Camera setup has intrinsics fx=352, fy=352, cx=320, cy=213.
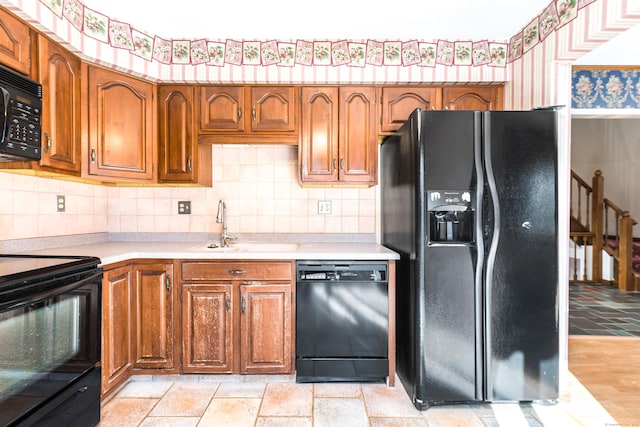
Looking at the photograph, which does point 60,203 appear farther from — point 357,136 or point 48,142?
point 357,136

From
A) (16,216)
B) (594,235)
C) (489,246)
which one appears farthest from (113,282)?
(594,235)

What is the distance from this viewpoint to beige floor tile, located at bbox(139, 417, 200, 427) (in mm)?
1837

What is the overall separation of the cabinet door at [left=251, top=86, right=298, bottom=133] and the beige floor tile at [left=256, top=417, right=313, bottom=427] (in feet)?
5.97

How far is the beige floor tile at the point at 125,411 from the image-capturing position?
1866 mm

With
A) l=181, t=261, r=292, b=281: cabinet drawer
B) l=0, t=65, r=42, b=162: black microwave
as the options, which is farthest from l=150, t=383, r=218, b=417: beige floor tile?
l=0, t=65, r=42, b=162: black microwave

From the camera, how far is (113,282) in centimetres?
202

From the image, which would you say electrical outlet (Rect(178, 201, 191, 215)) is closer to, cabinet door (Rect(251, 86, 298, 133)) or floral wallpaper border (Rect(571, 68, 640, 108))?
cabinet door (Rect(251, 86, 298, 133))

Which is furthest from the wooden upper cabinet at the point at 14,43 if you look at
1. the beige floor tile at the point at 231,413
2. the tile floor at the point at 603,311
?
the tile floor at the point at 603,311

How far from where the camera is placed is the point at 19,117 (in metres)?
1.63

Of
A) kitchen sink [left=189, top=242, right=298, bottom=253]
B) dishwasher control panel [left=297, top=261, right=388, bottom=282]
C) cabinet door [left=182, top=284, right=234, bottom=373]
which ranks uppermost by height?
kitchen sink [left=189, top=242, right=298, bottom=253]

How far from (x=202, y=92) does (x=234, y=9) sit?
61 cm

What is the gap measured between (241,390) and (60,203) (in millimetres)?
1736

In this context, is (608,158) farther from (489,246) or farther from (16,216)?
(16,216)

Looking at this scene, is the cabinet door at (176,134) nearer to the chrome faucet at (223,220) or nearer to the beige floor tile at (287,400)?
the chrome faucet at (223,220)
